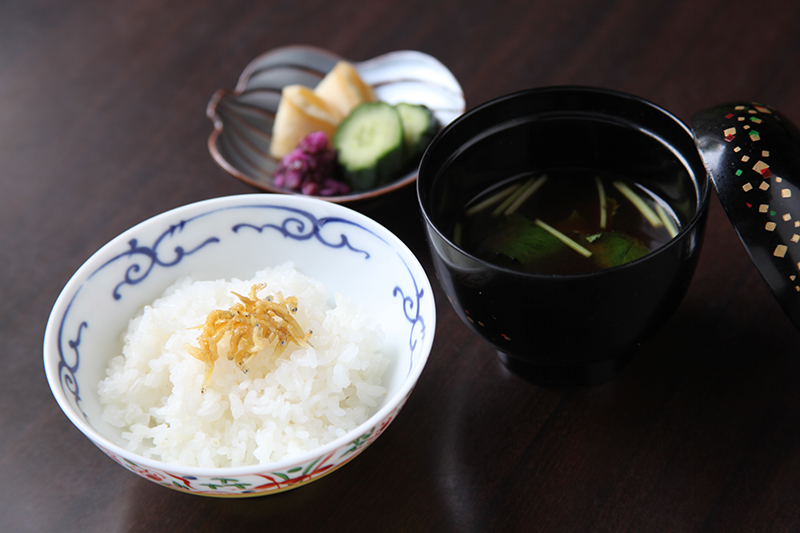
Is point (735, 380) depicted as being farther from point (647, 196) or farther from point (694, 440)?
point (647, 196)

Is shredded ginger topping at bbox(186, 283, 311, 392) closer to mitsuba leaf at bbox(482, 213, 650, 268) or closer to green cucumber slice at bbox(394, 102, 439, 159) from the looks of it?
mitsuba leaf at bbox(482, 213, 650, 268)

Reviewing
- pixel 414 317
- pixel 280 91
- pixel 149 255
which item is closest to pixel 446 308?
pixel 414 317

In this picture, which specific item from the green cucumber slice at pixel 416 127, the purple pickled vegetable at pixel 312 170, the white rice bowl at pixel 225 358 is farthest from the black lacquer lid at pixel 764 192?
the purple pickled vegetable at pixel 312 170

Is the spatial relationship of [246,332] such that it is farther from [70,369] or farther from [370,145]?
[370,145]

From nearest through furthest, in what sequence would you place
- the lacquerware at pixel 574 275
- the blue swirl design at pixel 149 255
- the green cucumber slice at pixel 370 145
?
the lacquerware at pixel 574 275 < the blue swirl design at pixel 149 255 < the green cucumber slice at pixel 370 145

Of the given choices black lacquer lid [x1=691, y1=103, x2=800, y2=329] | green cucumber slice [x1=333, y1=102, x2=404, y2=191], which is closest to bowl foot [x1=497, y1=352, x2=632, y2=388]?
black lacquer lid [x1=691, y1=103, x2=800, y2=329]

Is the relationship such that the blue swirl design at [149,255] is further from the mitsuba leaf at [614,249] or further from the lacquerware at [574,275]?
the mitsuba leaf at [614,249]
